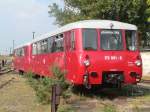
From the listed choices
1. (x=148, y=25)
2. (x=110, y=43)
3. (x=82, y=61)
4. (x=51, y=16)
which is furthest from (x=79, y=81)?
(x=51, y=16)

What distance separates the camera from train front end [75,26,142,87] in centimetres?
1716

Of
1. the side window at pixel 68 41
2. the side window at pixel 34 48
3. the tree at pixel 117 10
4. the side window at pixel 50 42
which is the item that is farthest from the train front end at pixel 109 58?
the tree at pixel 117 10

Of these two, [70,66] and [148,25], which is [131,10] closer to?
[148,25]

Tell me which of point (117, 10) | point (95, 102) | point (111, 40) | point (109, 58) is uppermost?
point (117, 10)

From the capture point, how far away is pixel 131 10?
38.1 metres

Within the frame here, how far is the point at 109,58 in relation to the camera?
1741cm

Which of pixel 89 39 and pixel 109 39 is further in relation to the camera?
pixel 109 39

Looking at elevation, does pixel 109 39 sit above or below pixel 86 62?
above

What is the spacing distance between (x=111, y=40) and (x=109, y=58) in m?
0.76

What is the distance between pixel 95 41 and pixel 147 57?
66.8ft

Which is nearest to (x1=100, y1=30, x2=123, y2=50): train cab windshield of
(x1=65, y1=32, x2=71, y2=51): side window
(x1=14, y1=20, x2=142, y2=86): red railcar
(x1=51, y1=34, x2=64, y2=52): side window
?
(x1=14, y1=20, x2=142, y2=86): red railcar

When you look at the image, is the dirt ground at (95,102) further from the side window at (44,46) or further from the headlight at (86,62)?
the side window at (44,46)

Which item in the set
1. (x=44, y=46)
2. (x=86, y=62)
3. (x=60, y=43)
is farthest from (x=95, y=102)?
(x=44, y=46)

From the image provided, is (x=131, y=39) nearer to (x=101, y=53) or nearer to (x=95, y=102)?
(x=101, y=53)
